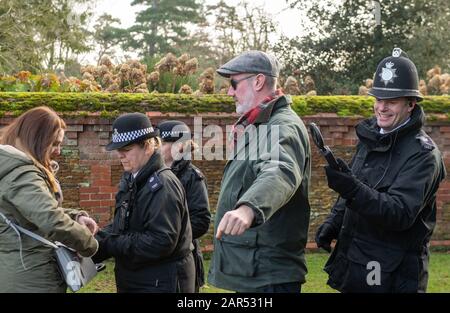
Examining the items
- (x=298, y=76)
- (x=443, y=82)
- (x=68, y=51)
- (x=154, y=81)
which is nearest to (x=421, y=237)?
(x=154, y=81)

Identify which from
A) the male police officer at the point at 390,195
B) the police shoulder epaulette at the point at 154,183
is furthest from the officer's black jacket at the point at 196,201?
the male police officer at the point at 390,195

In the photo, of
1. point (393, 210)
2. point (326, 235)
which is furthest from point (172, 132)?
point (393, 210)

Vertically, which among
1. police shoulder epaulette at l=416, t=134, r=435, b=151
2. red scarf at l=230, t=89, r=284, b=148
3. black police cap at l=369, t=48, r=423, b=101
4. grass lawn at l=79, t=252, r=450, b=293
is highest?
black police cap at l=369, t=48, r=423, b=101

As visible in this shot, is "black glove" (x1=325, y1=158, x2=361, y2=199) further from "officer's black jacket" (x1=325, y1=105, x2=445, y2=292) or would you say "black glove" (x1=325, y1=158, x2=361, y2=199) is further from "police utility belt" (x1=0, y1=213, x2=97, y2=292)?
"police utility belt" (x1=0, y1=213, x2=97, y2=292)

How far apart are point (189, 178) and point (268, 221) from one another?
1967mm

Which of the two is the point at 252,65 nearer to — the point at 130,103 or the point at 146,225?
the point at 146,225

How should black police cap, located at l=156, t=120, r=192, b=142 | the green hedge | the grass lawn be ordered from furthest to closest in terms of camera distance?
the green hedge
the grass lawn
black police cap, located at l=156, t=120, r=192, b=142

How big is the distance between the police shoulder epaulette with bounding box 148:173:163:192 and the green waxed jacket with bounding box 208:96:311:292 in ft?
1.76

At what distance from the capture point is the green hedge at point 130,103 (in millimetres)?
7988

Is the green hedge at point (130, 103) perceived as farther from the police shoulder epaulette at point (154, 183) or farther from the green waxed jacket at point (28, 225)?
the green waxed jacket at point (28, 225)

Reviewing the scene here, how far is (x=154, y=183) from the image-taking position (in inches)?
163

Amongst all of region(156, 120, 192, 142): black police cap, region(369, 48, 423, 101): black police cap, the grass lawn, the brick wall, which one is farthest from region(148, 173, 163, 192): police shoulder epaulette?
the brick wall

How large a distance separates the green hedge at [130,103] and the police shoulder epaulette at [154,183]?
4.11 m

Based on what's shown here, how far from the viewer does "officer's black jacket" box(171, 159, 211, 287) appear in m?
5.28
